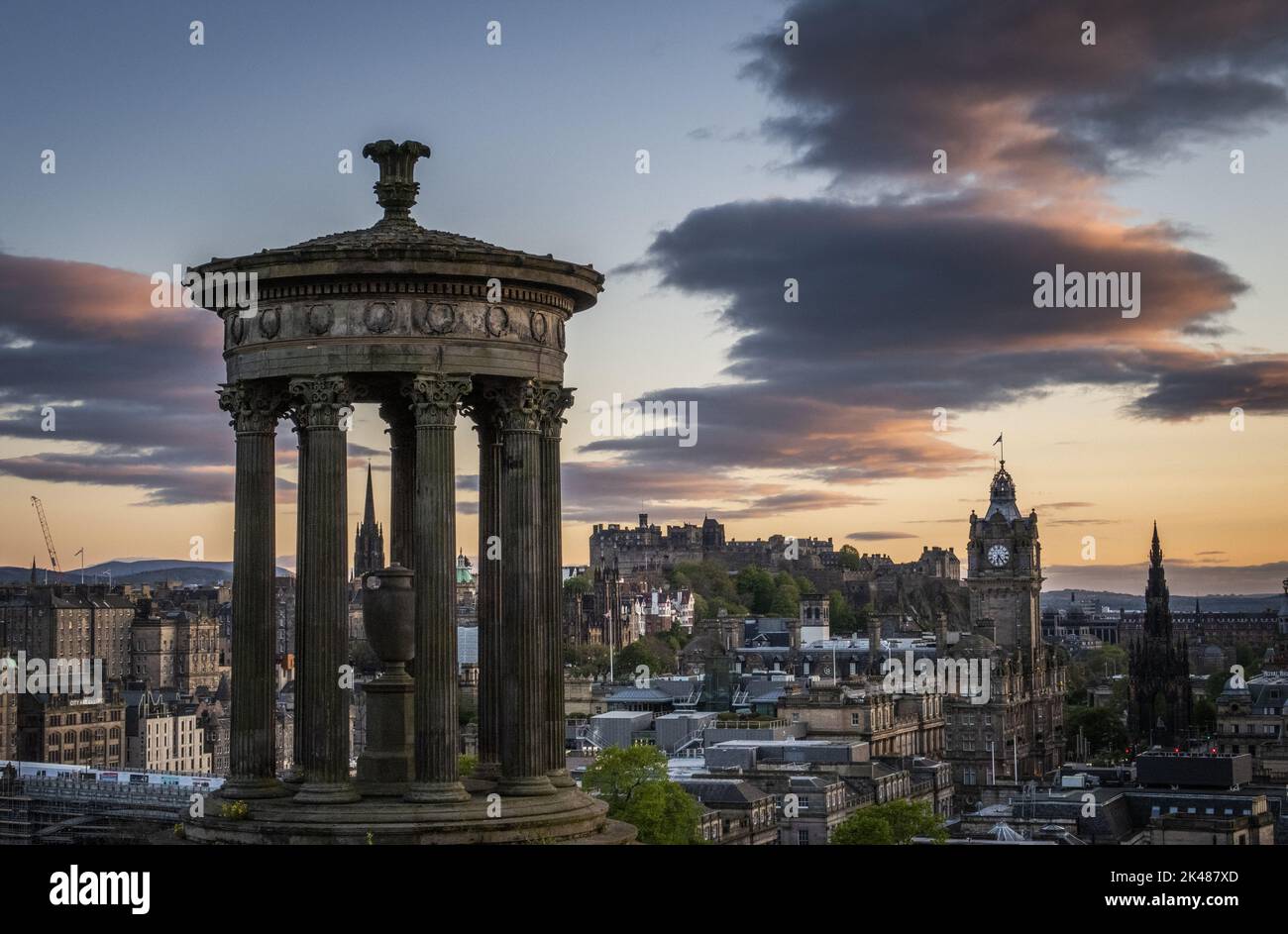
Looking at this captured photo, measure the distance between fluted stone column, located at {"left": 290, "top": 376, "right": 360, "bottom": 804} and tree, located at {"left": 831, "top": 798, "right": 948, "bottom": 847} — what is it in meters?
75.4

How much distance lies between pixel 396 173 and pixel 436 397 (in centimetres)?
484

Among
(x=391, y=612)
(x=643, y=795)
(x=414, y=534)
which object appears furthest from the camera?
(x=643, y=795)

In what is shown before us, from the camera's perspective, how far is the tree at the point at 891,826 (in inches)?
4097

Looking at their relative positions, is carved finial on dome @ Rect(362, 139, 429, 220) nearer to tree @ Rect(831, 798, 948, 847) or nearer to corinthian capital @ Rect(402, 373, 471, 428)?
corinthian capital @ Rect(402, 373, 471, 428)

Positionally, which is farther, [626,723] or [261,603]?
[626,723]

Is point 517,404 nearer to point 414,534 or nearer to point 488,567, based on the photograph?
point 414,534

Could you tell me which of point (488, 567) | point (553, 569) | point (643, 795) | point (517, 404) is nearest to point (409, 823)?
point (553, 569)

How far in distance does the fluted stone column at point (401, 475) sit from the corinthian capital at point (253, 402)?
2908mm

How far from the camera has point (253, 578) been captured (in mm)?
31156

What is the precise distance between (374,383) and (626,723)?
141m

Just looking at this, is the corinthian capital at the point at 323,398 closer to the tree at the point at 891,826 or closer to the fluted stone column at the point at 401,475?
the fluted stone column at the point at 401,475
